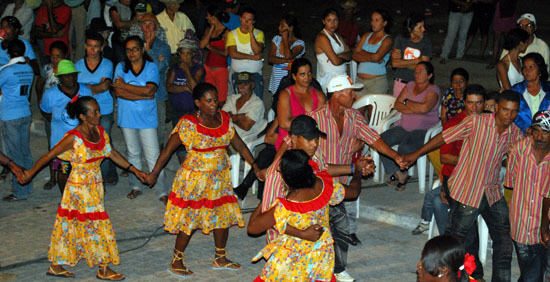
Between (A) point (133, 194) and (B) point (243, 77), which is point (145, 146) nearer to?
(A) point (133, 194)

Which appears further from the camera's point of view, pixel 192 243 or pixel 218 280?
pixel 192 243

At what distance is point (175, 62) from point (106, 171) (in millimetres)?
1838

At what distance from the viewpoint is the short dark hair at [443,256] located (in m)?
4.36

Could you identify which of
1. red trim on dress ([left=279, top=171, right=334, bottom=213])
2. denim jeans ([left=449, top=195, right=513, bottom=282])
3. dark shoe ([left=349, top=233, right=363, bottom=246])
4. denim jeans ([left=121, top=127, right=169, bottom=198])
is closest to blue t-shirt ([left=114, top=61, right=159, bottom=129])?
denim jeans ([left=121, top=127, right=169, bottom=198])

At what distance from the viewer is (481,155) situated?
21.5 feet

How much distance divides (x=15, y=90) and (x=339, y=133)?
4.43 meters

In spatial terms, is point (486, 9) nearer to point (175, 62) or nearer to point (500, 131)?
point (175, 62)

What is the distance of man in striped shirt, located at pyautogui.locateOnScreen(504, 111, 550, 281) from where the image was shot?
6301 mm

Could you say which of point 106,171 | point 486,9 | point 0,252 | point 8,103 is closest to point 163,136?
point 106,171

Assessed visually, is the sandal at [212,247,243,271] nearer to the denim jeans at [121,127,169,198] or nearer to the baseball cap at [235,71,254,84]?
the denim jeans at [121,127,169,198]

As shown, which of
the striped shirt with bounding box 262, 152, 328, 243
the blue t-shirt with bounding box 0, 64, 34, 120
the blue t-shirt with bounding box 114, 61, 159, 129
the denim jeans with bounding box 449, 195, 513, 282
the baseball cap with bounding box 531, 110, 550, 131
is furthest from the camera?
the blue t-shirt with bounding box 0, 64, 34, 120

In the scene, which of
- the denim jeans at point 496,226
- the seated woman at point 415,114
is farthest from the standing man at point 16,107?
the denim jeans at point 496,226

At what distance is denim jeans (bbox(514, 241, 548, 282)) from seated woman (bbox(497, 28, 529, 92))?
3.40 metres

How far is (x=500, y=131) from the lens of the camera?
258 inches
